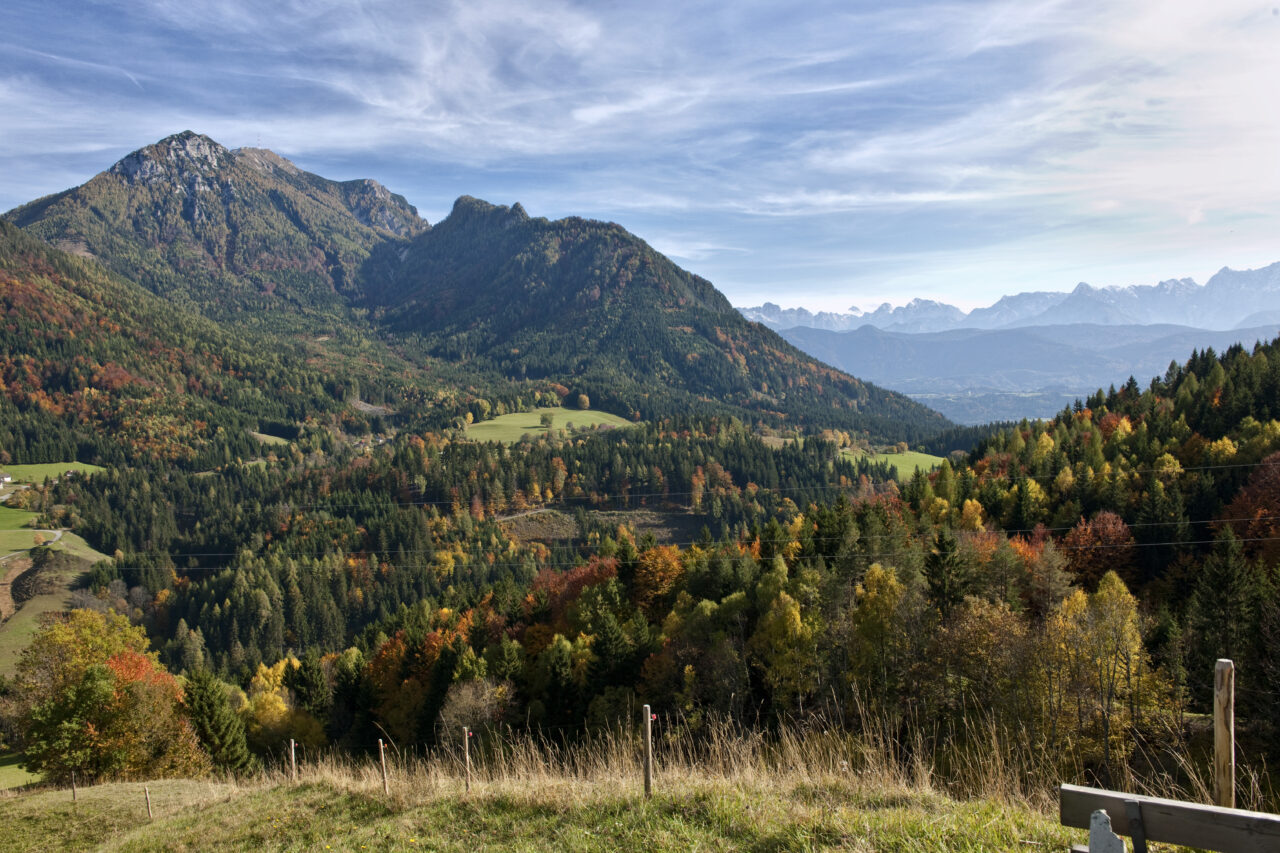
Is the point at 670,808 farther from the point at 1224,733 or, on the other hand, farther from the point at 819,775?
the point at 1224,733

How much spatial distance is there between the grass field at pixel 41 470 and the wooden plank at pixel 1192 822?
748 feet

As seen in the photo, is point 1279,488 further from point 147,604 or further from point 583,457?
point 147,604

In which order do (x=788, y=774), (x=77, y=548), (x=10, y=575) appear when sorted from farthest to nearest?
(x=77, y=548)
(x=10, y=575)
(x=788, y=774)

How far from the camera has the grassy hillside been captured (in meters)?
6.66

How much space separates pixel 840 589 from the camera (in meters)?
36.5

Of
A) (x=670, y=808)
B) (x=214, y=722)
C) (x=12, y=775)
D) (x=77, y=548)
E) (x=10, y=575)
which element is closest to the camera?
(x=670, y=808)

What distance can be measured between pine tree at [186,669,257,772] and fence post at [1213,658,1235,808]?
42.2 metres

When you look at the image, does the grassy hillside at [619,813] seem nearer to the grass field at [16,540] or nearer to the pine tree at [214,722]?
the pine tree at [214,722]

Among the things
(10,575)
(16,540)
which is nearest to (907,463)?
(10,575)

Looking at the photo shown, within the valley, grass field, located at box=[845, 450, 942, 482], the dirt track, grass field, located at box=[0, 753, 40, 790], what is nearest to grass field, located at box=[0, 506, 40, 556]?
the dirt track

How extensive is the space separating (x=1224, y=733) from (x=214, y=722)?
4441 centimetres

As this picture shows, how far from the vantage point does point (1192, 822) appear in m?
3.89

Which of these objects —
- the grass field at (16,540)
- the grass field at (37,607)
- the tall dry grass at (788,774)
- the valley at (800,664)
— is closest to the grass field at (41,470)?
the grass field at (16,540)

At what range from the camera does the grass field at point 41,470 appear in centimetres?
17050
